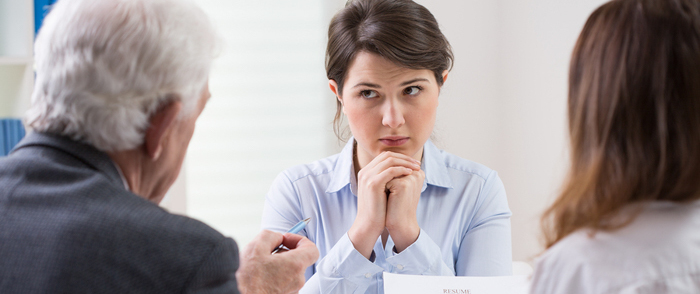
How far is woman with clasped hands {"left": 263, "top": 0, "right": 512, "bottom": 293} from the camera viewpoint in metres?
1.31

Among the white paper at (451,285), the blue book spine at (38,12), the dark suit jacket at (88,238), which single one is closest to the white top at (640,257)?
the dark suit jacket at (88,238)

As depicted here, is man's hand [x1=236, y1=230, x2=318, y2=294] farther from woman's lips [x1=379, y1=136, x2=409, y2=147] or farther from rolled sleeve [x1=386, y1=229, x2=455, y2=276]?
woman's lips [x1=379, y1=136, x2=409, y2=147]

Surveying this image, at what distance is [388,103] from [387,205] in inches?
10.8

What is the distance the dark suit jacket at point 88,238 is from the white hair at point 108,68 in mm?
43

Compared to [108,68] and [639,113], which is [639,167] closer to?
[639,113]

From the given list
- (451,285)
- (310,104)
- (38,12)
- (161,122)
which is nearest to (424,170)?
(451,285)

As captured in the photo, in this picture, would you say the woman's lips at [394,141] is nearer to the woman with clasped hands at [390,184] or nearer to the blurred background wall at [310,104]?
the woman with clasped hands at [390,184]

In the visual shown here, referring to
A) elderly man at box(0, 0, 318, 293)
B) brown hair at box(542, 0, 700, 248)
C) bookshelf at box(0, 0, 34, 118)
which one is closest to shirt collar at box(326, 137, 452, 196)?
elderly man at box(0, 0, 318, 293)

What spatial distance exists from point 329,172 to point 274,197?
19 centimetres

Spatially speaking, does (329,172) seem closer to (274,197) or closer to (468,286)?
(274,197)

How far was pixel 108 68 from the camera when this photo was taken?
682mm

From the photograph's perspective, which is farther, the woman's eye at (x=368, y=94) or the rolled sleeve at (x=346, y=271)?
the woman's eye at (x=368, y=94)

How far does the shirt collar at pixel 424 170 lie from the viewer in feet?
5.06

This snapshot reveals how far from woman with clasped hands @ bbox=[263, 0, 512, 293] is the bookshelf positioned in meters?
1.10
